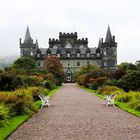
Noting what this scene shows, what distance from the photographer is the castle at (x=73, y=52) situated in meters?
118

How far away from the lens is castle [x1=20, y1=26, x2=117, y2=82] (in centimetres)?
11825

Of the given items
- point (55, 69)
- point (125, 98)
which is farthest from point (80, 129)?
point (55, 69)

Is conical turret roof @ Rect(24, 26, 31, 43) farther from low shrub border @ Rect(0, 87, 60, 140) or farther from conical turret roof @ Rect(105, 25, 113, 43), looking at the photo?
low shrub border @ Rect(0, 87, 60, 140)

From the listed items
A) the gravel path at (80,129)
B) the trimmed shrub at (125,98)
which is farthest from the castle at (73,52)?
the gravel path at (80,129)

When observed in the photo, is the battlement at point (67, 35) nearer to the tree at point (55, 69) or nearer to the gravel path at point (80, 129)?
the tree at point (55, 69)

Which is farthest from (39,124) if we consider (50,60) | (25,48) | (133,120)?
(25,48)

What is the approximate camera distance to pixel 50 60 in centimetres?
8431

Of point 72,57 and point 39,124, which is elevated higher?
point 72,57

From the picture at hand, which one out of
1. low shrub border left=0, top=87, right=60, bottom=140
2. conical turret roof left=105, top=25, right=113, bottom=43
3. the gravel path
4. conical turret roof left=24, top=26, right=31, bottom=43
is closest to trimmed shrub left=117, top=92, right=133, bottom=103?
the gravel path

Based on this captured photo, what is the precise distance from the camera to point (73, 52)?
407 feet

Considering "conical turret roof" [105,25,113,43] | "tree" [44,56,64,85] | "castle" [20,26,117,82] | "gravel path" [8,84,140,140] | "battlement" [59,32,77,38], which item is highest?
"battlement" [59,32,77,38]

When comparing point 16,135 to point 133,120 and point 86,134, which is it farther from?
point 133,120

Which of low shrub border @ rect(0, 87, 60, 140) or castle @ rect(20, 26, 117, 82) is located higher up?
castle @ rect(20, 26, 117, 82)

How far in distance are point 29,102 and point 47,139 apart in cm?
803
